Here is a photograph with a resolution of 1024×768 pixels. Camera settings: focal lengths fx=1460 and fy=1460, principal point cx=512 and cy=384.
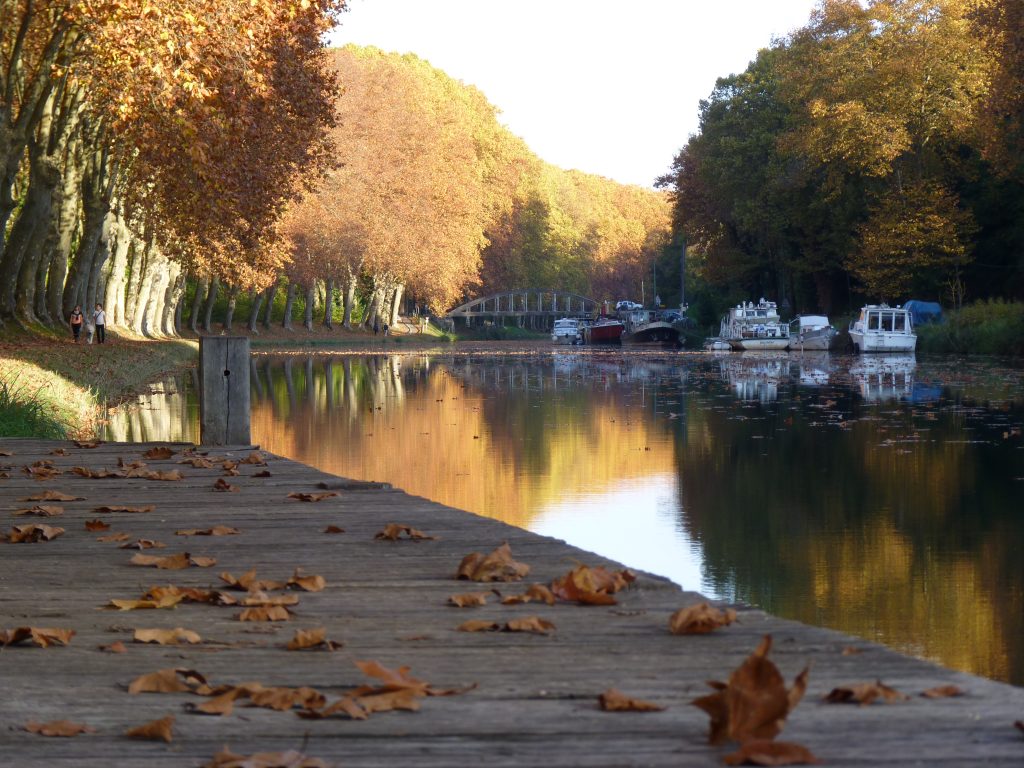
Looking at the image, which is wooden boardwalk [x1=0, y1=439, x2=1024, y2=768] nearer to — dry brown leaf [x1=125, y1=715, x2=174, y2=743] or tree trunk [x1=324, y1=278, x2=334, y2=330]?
dry brown leaf [x1=125, y1=715, x2=174, y2=743]

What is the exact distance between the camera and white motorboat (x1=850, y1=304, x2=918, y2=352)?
4944 centimetres

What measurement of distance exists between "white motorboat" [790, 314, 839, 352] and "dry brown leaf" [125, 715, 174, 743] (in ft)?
177

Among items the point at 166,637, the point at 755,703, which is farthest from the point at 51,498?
the point at 755,703

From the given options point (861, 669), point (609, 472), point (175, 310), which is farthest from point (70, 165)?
point (175, 310)

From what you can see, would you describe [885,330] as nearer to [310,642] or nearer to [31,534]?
[31,534]

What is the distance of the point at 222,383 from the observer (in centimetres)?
1125

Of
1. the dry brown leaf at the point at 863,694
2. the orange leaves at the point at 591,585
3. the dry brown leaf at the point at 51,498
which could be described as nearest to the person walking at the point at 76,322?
the dry brown leaf at the point at 51,498

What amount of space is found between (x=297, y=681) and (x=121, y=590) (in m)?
1.68

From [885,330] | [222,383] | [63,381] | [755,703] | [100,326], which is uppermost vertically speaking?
[885,330]

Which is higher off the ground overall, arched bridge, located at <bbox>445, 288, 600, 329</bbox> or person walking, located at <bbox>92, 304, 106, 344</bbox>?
arched bridge, located at <bbox>445, 288, 600, 329</bbox>

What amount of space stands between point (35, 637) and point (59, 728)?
1.02 metres

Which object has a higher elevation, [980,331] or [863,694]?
[980,331]

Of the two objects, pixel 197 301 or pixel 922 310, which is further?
pixel 197 301

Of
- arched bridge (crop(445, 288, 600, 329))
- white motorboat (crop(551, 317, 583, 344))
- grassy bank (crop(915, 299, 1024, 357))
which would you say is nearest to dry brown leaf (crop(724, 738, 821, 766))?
grassy bank (crop(915, 299, 1024, 357))
